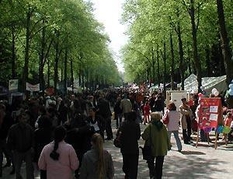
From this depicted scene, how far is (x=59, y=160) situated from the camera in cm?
661

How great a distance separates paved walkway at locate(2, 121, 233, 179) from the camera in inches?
444

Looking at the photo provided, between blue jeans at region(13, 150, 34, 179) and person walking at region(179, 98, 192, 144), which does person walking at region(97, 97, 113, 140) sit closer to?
person walking at region(179, 98, 192, 144)

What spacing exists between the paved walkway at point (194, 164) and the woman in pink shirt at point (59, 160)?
4.50 meters

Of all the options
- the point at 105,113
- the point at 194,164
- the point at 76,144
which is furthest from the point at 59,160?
the point at 105,113

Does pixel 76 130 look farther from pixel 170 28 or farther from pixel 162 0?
pixel 170 28

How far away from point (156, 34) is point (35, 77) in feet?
109

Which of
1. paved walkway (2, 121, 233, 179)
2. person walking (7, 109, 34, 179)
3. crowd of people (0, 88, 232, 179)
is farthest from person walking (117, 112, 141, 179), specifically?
person walking (7, 109, 34, 179)

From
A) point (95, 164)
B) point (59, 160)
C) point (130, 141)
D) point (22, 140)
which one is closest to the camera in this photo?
point (95, 164)

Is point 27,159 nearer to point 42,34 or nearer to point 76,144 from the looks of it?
point 76,144

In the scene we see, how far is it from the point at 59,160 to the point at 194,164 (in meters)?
6.98

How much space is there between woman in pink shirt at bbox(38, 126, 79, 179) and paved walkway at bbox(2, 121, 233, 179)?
14.8 ft

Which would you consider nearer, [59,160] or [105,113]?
[59,160]

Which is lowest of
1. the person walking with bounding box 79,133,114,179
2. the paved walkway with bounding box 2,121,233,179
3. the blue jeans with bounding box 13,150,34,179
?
the paved walkway with bounding box 2,121,233,179

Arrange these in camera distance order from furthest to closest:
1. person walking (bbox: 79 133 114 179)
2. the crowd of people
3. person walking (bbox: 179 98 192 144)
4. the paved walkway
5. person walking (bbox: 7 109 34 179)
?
person walking (bbox: 179 98 192 144) → the paved walkway → person walking (bbox: 7 109 34 179) → the crowd of people → person walking (bbox: 79 133 114 179)
